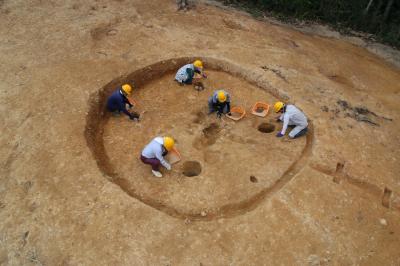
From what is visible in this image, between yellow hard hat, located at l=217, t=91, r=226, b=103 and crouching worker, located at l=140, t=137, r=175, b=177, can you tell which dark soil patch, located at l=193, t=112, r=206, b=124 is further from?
crouching worker, located at l=140, t=137, r=175, b=177

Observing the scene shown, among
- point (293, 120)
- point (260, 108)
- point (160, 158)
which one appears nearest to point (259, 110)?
point (260, 108)

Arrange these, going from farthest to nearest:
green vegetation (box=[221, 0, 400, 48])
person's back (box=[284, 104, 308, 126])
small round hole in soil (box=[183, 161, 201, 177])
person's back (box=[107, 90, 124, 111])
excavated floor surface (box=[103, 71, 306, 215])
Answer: green vegetation (box=[221, 0, 400, 48]) → person's back (box=[107, 90, 124, 111]) → person's back (box=[284, 104, 308, 126]) → small round hole in soil (box=[183, 161, 201, 177]) → excavated floor surface (box=[103, 71, 306, 215])

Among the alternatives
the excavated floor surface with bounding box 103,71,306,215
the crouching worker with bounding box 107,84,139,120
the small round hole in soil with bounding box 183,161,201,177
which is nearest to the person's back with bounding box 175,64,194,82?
the excavated floor surface with bounding box 103,71,306,215

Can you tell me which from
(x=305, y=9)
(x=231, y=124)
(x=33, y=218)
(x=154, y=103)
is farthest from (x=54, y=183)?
(x=305, y=9)

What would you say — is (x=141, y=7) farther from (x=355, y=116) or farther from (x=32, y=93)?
(x=355, y=116)

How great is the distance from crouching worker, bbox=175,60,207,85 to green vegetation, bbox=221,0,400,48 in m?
5.94

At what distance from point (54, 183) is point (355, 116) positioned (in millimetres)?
7857

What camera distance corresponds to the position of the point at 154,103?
10875mm

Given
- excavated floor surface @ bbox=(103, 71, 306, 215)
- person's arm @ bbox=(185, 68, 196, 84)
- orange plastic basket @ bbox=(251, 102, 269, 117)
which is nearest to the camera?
excavated floor surface @ bbox=(103, 71, 306, 215)

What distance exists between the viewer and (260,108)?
1070 centimetres

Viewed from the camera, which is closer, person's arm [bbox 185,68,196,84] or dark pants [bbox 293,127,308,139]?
dark pants [bbox 293,127,308,139]

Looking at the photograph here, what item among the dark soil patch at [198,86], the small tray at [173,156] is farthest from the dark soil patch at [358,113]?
the small tray at [173,156]

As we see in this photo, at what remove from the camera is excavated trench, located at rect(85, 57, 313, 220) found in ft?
26.6

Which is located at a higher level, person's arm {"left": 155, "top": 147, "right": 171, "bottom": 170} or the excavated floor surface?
person's arm {"left": 155, "top": 147, "right": 171, "bottom": 170}
